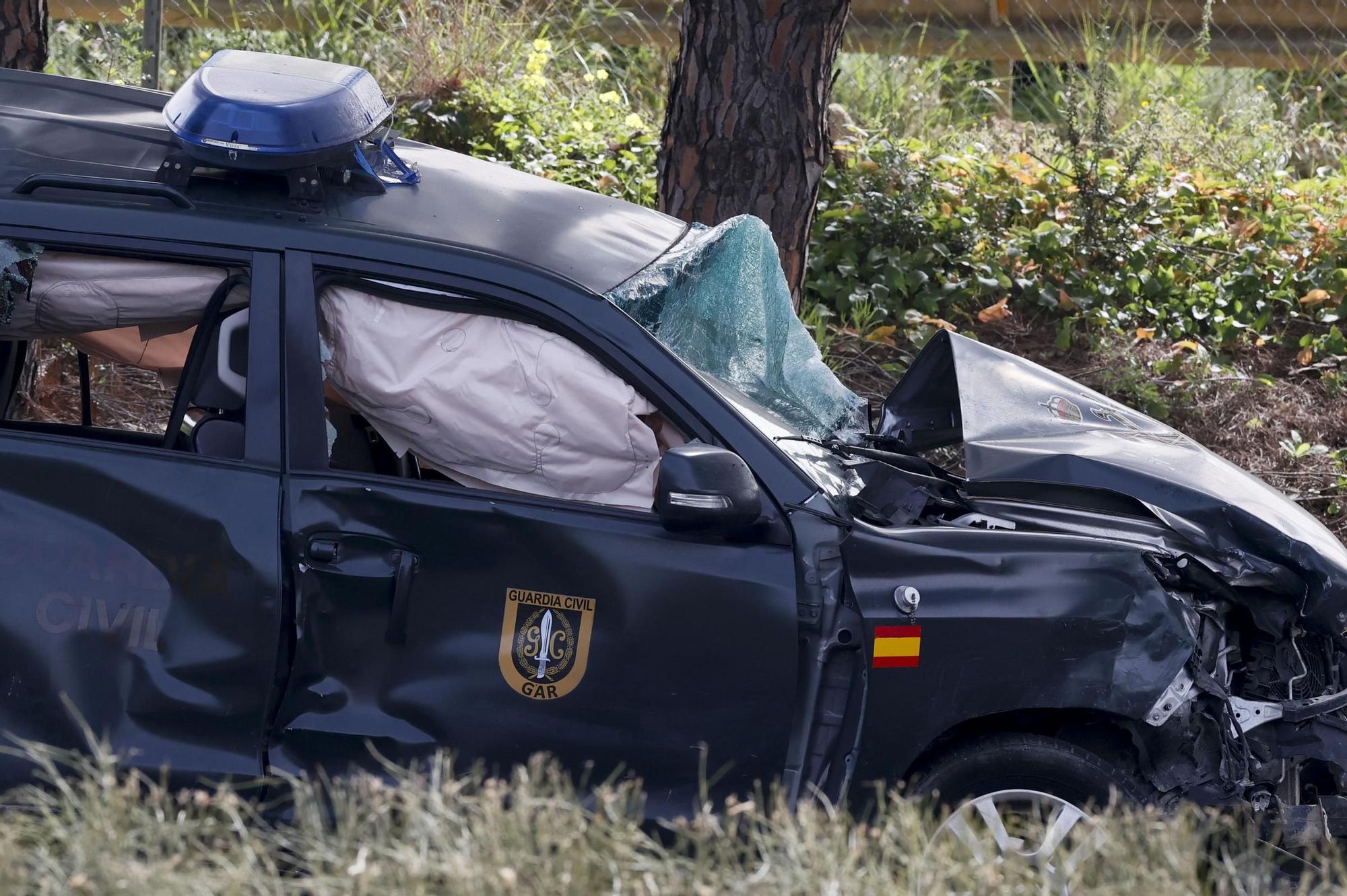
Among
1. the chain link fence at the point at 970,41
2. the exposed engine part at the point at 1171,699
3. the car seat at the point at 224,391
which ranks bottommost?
the exposed engine part at the point at 1171,699

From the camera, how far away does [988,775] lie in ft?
10.9

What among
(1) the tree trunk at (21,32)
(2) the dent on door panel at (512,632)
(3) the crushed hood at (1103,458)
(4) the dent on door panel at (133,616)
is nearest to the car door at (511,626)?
(2) the dent on door panel at (512,632)

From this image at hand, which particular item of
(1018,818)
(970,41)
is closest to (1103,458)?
(1018,818)

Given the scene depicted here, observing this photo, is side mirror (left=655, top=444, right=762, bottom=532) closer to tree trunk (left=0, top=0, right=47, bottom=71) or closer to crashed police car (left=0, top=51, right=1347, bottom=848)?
crashed police car (left=0, top=51, right=1347, bottom=848)

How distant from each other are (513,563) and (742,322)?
1121 mm

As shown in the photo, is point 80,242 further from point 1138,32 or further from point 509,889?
point 1138,32

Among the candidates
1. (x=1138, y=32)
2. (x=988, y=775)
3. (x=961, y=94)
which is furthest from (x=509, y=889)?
(x=1138, y=32)

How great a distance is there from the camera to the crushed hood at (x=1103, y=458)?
345 cm

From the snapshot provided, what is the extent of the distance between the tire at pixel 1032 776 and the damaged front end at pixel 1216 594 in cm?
12

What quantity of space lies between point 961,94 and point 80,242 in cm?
696

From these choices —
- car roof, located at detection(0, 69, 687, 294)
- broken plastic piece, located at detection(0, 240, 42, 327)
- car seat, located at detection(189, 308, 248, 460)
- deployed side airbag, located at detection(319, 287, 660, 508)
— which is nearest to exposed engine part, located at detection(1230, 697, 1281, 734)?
deployed side airbag, located at detection(319, 287, 660, 508)

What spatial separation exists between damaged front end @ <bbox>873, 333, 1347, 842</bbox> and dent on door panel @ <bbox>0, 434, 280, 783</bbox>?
1.48m

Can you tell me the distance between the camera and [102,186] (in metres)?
3.29

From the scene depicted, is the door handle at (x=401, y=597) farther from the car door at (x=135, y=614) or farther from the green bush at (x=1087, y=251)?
the green bush at (x=1087, y=251)
